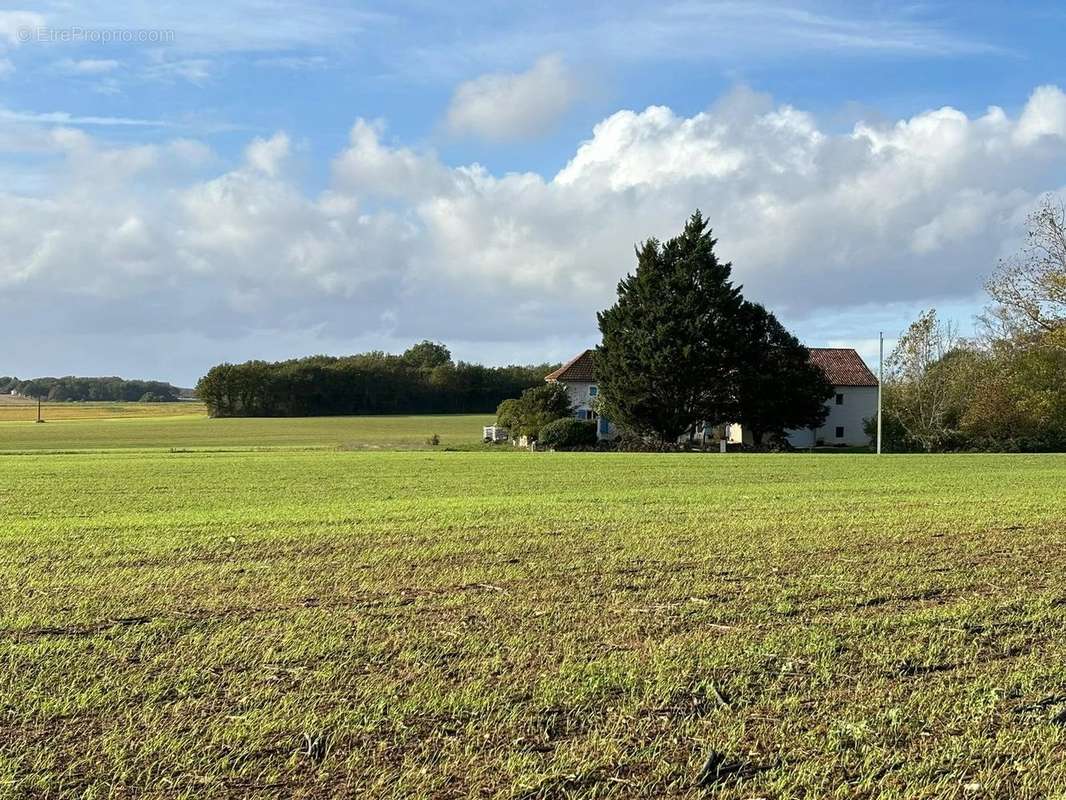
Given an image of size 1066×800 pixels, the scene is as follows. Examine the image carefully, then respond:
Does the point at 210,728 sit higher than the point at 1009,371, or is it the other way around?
the point at 1009,371

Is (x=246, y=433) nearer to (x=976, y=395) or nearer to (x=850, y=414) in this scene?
(x=850, y=414)

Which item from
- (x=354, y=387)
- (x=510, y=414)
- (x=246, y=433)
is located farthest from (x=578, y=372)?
(x=354, y=387)

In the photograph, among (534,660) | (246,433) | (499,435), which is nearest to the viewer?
(534,660)

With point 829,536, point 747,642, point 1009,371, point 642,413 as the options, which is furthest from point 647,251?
point 747,642

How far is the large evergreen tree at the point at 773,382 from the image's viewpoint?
63156 millimetres

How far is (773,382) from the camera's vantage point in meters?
64.1

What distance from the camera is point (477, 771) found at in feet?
18.1

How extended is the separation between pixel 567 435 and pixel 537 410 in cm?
879

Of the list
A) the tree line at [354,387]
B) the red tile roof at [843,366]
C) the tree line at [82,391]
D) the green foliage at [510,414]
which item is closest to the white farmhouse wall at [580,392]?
the green foliage at [510,414]

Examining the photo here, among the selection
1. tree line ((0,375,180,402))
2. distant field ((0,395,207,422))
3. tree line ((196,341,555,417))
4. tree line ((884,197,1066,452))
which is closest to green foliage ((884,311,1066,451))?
tree line ((884,197,1066,452))

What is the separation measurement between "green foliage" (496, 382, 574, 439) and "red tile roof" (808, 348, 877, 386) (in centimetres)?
2125

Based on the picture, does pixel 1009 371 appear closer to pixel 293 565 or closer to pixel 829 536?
pixel 829 536

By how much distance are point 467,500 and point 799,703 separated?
53.2 ft

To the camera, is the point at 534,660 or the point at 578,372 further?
the point at 578,372
